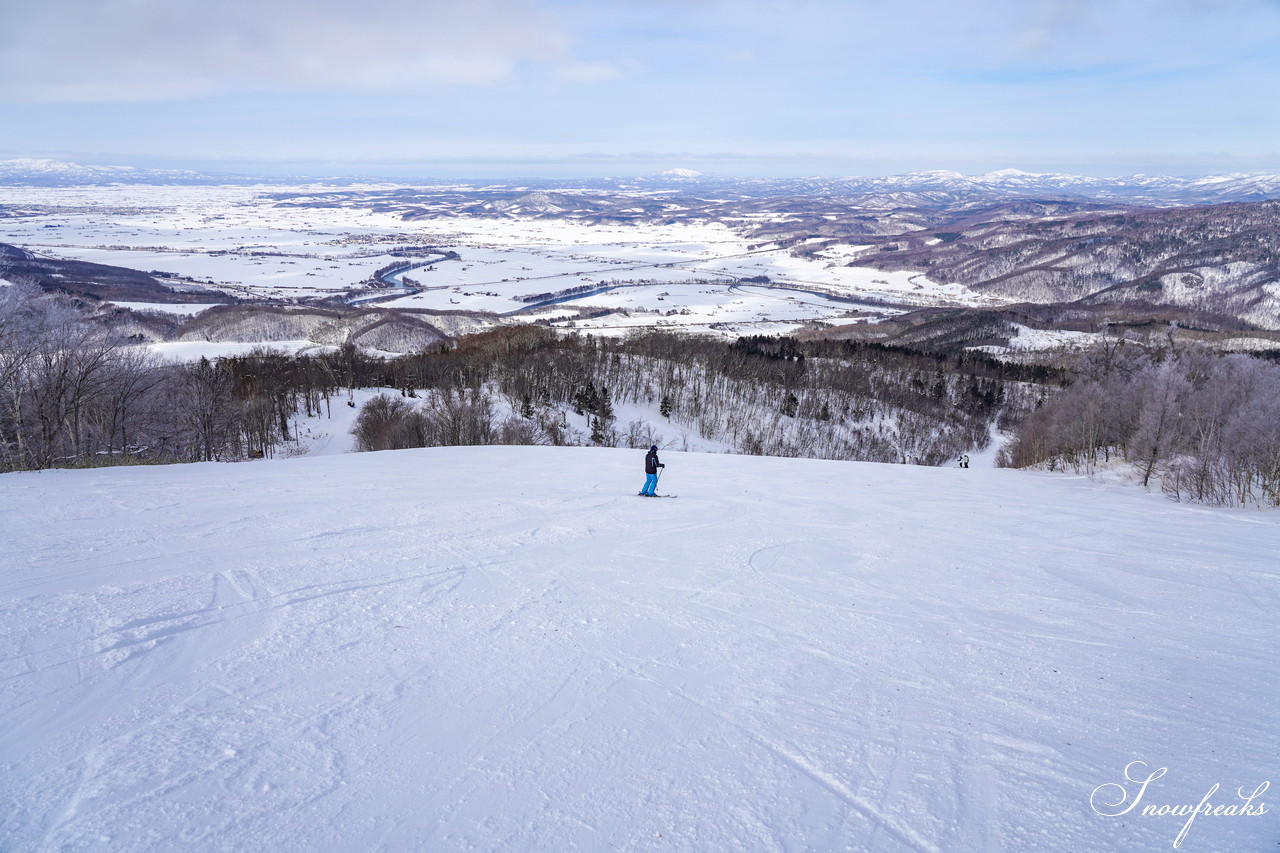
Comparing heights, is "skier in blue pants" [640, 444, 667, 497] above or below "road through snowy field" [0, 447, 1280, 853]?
below

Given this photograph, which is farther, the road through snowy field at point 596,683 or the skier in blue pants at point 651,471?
the skier in blue pants at point 651,471

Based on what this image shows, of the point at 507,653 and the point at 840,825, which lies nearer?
the point at 840,825

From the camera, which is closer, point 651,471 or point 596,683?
point 596,683

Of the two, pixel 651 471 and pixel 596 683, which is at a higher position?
pixel 596 683

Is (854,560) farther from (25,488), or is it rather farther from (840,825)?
(25,488)

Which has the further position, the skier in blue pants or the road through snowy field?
the skier in blue pants

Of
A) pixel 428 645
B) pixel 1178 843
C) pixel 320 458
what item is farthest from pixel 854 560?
pixel 320 458

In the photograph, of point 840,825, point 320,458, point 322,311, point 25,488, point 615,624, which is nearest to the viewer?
point 840,825

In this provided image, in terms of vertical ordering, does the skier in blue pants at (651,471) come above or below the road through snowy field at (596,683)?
below
